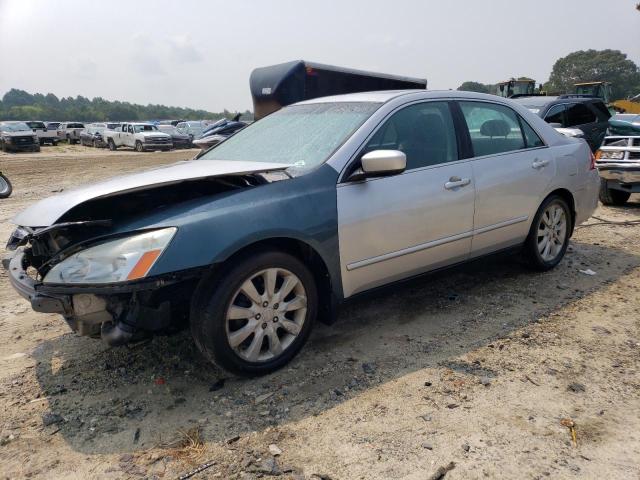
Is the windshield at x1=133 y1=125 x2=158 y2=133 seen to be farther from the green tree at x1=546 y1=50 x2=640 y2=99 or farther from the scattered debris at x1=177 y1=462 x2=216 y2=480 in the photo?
the green tree at x1=546 y1=50 x2=640 y2=99

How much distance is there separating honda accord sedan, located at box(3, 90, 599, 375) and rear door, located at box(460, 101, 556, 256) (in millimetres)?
16

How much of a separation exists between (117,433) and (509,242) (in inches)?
130

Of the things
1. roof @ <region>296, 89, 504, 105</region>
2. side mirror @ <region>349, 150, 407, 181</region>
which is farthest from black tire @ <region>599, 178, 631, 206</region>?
side mirror @ <region>349, 150, 407, 181</region>

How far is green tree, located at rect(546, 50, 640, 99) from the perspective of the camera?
10325cm

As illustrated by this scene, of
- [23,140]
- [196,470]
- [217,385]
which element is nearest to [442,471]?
[196,470]

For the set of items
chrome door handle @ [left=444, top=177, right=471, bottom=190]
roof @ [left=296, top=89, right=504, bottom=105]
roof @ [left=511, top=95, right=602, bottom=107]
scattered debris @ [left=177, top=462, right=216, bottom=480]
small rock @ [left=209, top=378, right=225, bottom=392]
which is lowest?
scattered debris @ [left=177, top=462, right=216, bottom=480]

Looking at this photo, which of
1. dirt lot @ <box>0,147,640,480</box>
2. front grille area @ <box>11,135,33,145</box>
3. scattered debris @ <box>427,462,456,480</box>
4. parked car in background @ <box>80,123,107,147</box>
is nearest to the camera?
scattered debris @ <box>427,462,456,480</box>

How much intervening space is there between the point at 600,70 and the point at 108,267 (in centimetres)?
12393

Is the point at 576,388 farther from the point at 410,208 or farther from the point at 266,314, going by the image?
the point at 266,314

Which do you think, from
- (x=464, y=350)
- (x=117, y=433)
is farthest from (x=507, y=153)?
(x=117, y=433)

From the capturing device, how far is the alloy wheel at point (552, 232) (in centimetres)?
463

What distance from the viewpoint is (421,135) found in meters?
3.73

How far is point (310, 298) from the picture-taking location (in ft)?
10.2

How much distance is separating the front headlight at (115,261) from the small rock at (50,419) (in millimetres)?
719
